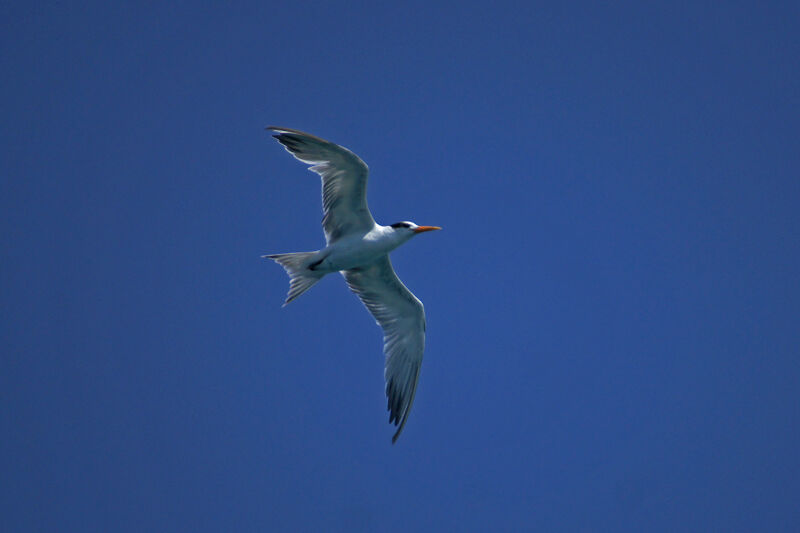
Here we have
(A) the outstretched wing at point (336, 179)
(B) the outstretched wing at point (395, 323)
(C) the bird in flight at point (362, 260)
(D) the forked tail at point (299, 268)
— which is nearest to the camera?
(A) the outstretched wing at point (336, 179)

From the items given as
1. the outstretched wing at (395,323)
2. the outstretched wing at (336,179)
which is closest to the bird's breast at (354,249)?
the outstretched wing at (336,179)

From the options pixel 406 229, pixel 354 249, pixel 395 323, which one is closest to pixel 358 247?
pixel 354 249

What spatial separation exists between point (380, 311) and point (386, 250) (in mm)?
1185

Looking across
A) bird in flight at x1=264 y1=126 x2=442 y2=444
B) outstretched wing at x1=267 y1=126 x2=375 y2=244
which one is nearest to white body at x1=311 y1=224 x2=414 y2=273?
bird in flight at x1=264 y1=126 x2=442 y2=444

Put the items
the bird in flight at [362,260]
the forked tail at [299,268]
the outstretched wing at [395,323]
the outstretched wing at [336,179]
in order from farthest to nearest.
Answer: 1. the outstretched wing at [395,323]
2. the forked tail at [299,268]
3. the bird in flight at [362,260]
4. the outstretched wing at [336,179]

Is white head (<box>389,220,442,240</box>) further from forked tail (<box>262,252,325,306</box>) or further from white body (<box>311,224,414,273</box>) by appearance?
forked tail (<box>262,252,325,306</box>)

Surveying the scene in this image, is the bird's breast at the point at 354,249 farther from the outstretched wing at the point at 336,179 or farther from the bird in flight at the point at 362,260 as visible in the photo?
the outstretched wing at the point at 336,179

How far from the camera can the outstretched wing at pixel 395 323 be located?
9.95 meters

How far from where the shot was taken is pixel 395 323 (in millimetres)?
10305

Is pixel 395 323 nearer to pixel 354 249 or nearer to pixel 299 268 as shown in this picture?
pixel 354 249

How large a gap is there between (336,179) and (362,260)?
1157mm

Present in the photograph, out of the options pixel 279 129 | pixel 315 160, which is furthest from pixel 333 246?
pixel 279 129

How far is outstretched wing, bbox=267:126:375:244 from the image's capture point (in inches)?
336

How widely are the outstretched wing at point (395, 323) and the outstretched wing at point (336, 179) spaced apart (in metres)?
0.76
